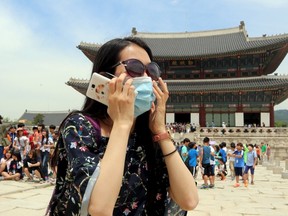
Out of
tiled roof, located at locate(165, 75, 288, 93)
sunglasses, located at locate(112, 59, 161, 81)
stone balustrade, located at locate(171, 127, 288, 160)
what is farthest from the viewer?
tiled roof, located at locate(165, 75, 288, 93)

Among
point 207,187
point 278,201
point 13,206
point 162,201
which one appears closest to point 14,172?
point 13,206

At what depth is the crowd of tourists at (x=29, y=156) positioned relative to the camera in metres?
8.93

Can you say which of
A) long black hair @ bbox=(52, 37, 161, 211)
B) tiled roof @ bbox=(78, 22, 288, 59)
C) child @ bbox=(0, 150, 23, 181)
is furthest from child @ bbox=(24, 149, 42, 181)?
tiled roof @ bbox=(78, 22, 288, 59)

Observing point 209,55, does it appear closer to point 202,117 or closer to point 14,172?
point 202,117

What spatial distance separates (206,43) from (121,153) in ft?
110

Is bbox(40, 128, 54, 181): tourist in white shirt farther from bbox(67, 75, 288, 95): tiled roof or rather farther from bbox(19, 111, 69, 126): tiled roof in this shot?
bbox(19, 111, 69, 126): tiled roof

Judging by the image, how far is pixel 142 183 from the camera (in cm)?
143

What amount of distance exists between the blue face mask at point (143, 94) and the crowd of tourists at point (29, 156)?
7.72m

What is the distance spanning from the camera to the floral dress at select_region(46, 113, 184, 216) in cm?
119

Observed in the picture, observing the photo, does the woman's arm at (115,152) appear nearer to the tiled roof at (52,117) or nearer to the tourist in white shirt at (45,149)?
the tourist in white shirt at (45,149)

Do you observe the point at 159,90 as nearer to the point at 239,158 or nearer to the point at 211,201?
the point at 211,201

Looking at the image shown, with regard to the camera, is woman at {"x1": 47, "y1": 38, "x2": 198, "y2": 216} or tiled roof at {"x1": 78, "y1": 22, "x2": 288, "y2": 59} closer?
woman at {"x1": 47, "y1": 38, "x2": 198, "y2": 216}

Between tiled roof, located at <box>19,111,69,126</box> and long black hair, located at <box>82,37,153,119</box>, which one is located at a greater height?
tiled roof, located at <box>19,111,69,126</box>

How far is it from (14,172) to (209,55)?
23155 mm
